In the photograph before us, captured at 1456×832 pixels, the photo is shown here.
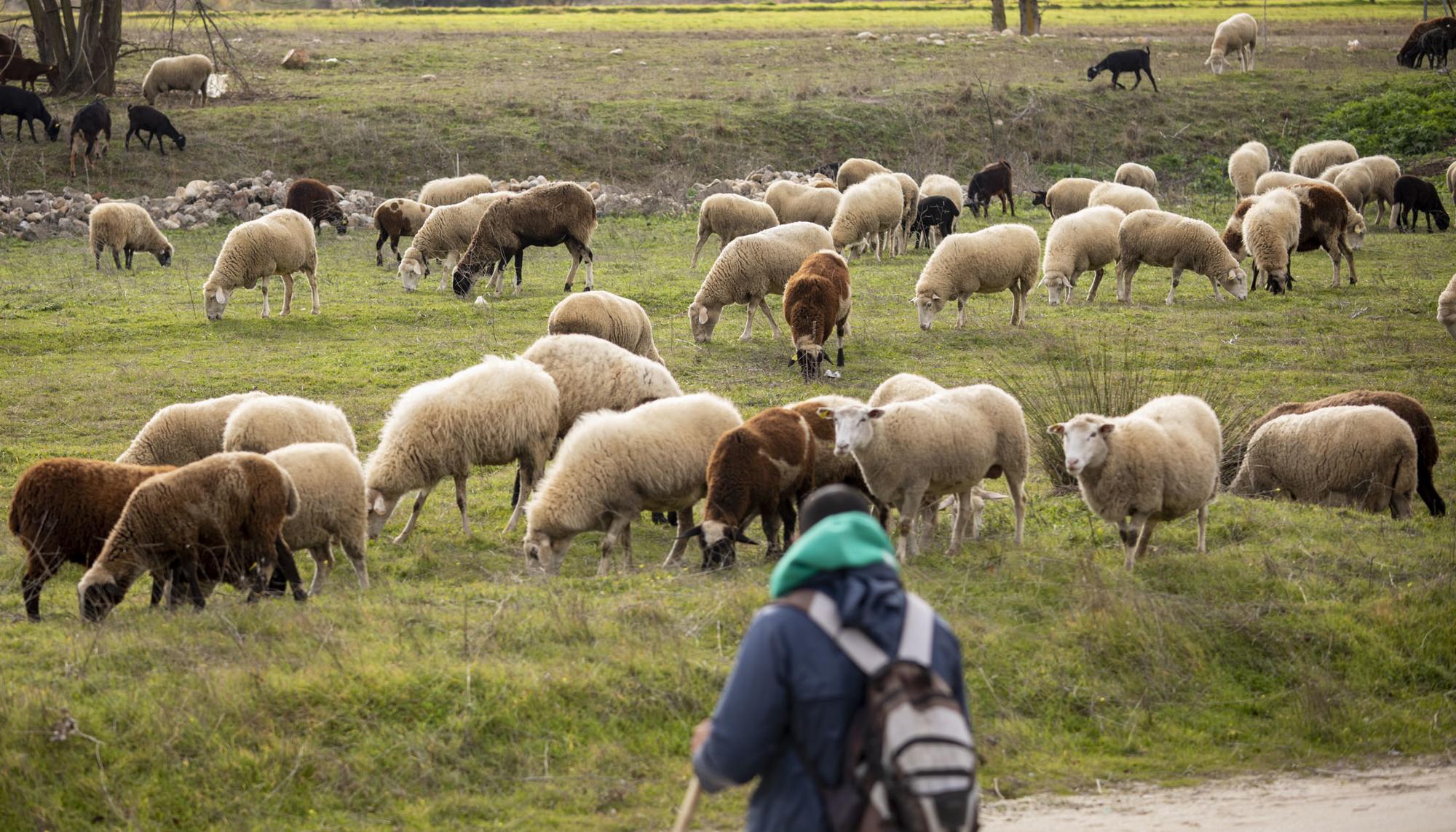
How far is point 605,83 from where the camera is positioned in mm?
42719

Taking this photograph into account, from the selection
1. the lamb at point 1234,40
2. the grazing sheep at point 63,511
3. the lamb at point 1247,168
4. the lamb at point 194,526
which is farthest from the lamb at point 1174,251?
the lamb at point 1234,40

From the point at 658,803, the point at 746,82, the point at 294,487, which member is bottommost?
the point at 658,803

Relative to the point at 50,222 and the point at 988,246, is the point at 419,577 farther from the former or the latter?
the point at 50,222

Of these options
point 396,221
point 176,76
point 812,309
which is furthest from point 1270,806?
point 176,76

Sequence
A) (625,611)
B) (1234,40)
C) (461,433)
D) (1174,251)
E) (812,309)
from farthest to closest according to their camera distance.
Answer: (1234,40), (1174,251), (812,309), (461,433), (625,611)

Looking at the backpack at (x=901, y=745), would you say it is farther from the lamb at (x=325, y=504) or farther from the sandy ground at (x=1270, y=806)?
the lamb at (x=325, y=504)

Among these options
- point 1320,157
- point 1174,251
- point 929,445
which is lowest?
point 929,445

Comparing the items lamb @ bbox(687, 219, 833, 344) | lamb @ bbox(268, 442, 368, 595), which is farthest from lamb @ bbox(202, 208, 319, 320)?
lamb @ bbox(268, 442, 368, 595)

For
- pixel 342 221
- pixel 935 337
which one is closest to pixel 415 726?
pixel 935 337

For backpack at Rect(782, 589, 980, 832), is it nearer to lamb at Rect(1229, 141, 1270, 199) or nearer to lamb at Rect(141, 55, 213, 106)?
lamb at Rect(1229, 141, 1270, 199)

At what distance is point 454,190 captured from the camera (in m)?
27.6

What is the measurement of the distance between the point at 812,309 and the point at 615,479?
619 cm

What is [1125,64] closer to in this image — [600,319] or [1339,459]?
[600,319]

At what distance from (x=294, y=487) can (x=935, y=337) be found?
10981 millimetres
